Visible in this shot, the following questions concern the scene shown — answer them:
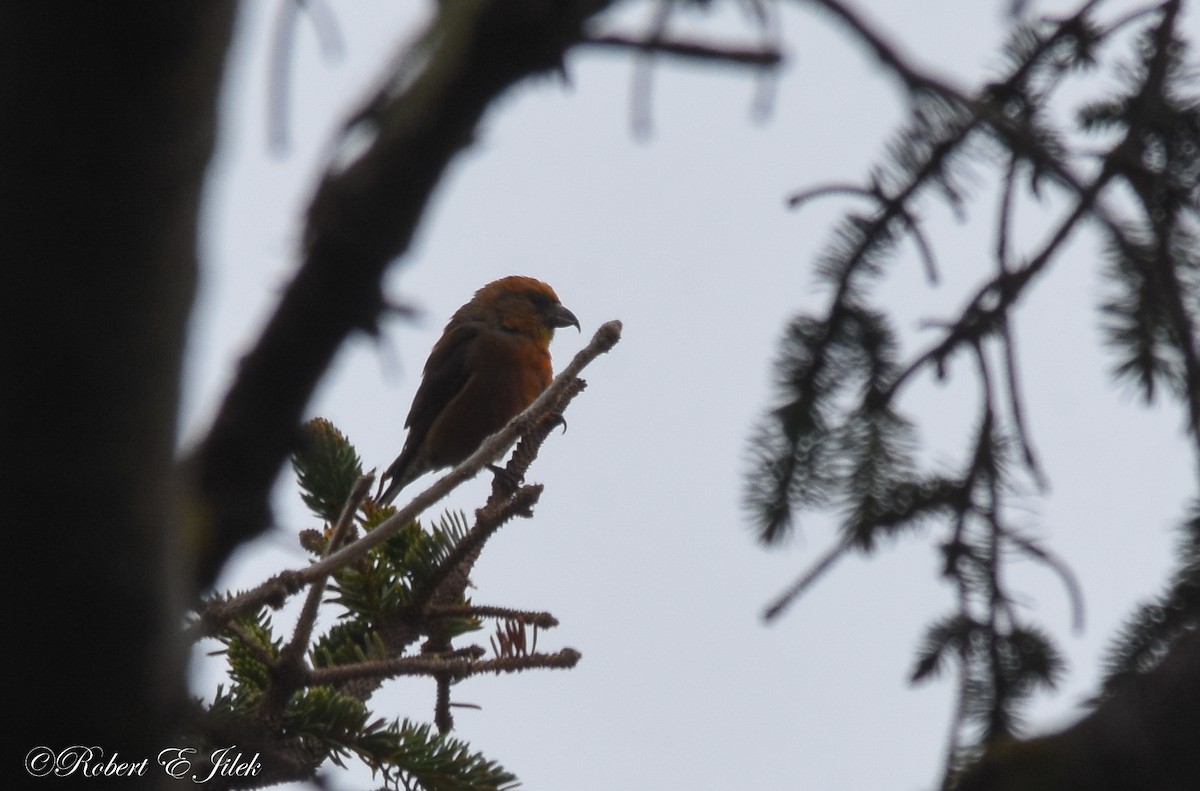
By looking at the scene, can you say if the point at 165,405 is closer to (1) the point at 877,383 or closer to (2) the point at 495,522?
(1) the point at 877,383

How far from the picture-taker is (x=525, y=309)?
7254 millimetres

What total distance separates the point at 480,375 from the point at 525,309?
0.69 m

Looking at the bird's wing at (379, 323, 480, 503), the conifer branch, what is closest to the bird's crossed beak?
the bird's wing at (379, 323, 480, 503)

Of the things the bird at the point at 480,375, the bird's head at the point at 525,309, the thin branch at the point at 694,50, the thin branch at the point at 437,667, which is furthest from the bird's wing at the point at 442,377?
the thin branch at the point at 694,50

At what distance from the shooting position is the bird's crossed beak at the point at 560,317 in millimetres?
7230

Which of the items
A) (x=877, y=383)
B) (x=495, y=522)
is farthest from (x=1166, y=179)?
(x=495, y=522)

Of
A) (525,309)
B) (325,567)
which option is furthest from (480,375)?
(325,567)

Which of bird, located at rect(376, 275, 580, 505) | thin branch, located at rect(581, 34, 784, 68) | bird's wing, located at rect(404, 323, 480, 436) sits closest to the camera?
thin branch, located at rect(581, 34, 784, 68)

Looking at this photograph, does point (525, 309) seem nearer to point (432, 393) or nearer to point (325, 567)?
point (432, 393)

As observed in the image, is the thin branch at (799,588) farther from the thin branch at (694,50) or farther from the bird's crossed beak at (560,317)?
the bird's crossed beak at (560,317)

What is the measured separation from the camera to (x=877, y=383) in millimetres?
2207

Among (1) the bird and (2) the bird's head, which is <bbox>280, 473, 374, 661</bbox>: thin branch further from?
(2) the bird's head

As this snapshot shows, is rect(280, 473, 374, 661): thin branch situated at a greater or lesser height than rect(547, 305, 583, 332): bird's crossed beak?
lesser

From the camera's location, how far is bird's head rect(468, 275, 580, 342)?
716 centimetres
